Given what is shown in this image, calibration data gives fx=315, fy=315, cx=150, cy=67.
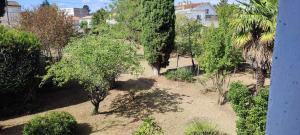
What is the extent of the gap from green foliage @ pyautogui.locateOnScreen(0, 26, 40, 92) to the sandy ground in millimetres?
1548

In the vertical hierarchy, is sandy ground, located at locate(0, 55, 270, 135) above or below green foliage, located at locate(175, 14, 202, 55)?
below

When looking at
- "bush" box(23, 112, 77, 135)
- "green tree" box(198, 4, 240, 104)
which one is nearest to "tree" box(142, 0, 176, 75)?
"green tree" box(198, 4, 240, 104)

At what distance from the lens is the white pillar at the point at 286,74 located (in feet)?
2.57

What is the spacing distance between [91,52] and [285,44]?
38.9 feet

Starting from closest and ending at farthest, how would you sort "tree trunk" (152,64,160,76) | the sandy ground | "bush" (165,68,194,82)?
the sandy ground < "bush" (165,68,194,82) < "tree trunk" (152,64,160,76)

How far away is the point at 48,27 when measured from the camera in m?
19.2

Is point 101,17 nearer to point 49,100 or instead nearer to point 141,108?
point 49,100

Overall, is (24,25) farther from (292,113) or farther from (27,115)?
(292,113)

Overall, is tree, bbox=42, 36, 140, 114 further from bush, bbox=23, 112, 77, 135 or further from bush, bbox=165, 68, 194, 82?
bush, bbox=165, 68, 194, 82

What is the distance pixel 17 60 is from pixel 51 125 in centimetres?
448

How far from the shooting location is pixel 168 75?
18.5 m

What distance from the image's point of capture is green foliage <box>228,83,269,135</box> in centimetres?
865

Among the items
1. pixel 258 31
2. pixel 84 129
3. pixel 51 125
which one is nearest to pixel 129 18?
pixel 84 129

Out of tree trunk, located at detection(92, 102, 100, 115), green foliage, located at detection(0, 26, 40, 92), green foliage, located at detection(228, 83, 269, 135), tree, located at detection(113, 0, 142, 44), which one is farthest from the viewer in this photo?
tree, located at detection(113, 0, 142, 44)
